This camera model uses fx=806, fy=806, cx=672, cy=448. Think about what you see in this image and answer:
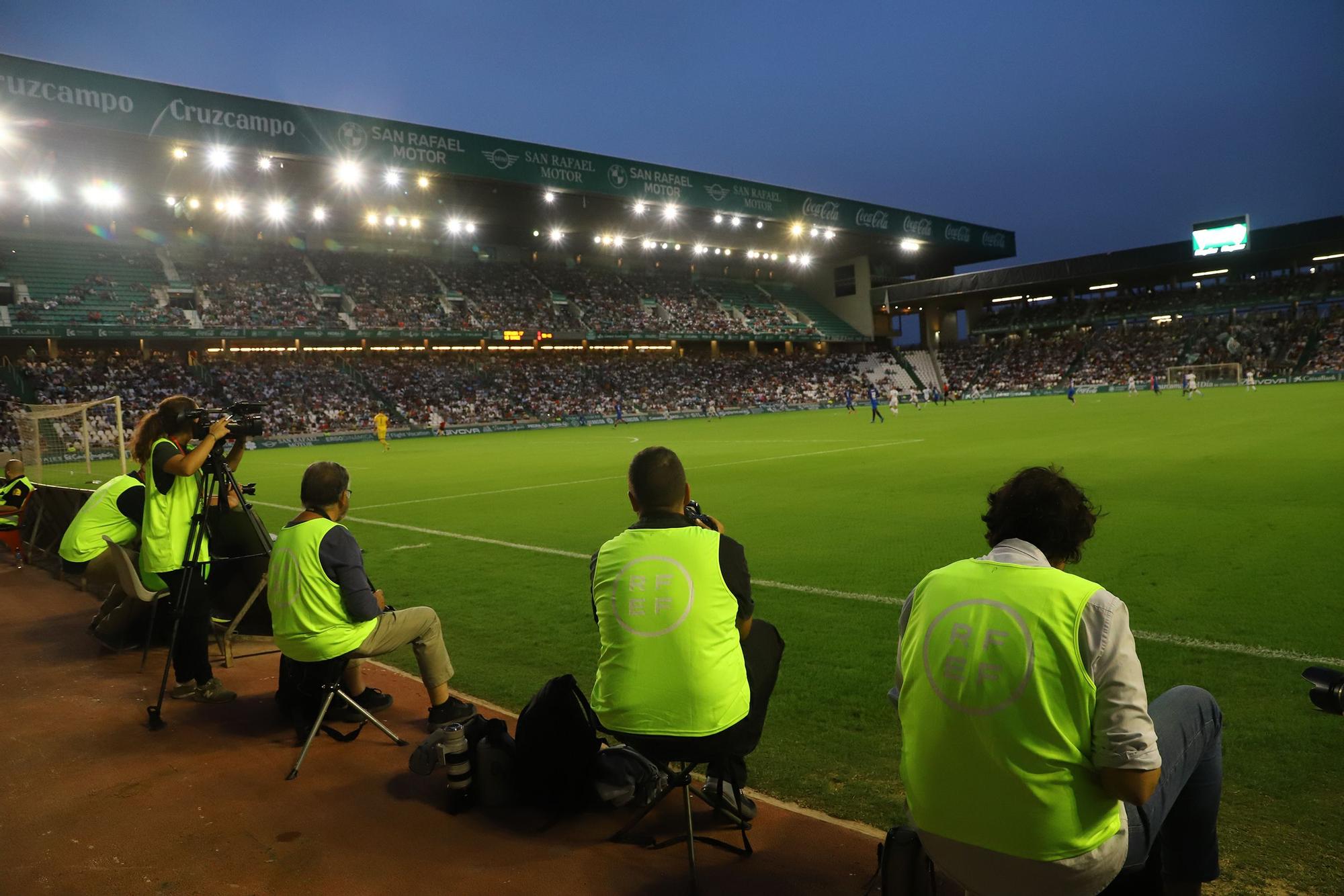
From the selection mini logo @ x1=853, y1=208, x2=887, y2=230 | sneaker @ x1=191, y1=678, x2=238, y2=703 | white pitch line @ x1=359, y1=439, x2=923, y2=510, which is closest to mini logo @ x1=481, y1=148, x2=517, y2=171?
white pitch line @ x1=359, y1=439, x2=923, y2=510

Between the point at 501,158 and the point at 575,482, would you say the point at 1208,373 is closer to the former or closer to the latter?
the point at 501,158

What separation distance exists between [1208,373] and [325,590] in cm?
6725

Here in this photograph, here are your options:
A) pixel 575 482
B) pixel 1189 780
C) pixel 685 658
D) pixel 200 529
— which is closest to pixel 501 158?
pixel 575 482

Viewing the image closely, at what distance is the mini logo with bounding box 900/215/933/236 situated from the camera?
59.9 meters

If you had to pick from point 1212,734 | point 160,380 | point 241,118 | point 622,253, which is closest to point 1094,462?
point 1212,734

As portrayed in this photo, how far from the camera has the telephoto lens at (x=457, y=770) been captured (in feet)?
12.8

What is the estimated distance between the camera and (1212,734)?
2.75 metres

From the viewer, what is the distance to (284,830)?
385 cm

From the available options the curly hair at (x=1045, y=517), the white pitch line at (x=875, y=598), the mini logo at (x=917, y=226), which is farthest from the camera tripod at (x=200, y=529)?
the mini logo at (x=917, y=226)

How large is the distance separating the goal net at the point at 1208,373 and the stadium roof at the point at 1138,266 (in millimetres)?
7714

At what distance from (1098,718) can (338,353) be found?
53836mm

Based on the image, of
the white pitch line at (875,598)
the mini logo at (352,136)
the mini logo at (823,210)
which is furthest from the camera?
the mini logo at (823,210)

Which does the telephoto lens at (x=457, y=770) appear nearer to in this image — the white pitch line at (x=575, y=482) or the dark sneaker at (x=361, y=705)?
the dark sneaker at (x=361, y=705)

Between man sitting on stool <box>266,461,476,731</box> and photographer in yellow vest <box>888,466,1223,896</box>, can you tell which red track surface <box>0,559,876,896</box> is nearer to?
man sitting on stool <box>266,461,476,731</box>
